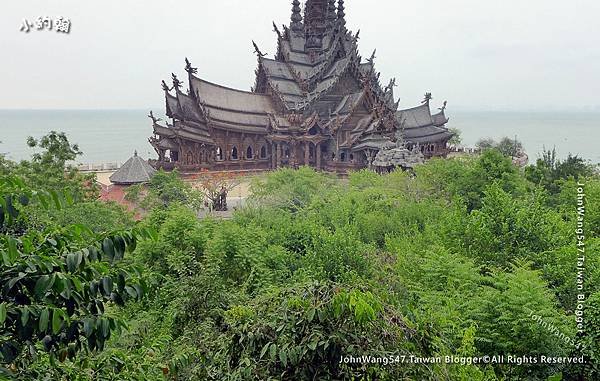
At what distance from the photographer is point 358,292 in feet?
14.7

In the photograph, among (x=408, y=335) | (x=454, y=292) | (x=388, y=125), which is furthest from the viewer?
(x=388, y=125)

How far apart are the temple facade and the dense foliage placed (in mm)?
15995

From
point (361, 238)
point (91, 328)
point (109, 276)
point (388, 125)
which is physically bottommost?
point (361, 238)

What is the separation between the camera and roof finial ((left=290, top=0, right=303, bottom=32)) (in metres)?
45.5

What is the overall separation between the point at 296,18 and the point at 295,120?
14537mm

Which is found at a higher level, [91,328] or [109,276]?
[109,276]

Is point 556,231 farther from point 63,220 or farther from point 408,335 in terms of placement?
point 63,220

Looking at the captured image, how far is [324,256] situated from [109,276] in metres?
8.39

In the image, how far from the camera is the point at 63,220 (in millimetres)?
15164

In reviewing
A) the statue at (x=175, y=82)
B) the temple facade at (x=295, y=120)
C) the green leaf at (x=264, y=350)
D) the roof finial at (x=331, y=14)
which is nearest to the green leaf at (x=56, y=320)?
the green leaf at (x=264, y=350)

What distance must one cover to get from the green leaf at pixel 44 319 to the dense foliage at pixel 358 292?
37 centimetres

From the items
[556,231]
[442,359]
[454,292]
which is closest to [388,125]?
[556,231]

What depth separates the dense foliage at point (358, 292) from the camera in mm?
4375

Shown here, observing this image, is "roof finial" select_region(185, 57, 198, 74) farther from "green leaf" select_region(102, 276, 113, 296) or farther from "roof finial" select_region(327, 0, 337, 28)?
"green leaf" select_region(102, 276, 113, 296)
